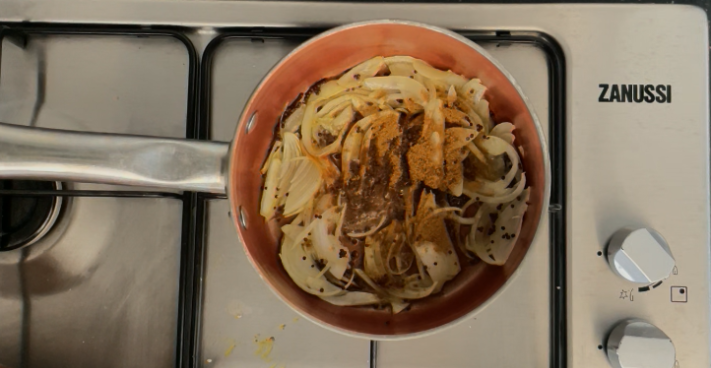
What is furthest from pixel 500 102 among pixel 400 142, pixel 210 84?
pixel 210 84

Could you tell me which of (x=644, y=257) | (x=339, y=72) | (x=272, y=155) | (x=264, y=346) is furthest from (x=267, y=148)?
(x=644, y=257)

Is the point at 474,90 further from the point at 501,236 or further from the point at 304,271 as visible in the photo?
the point at 304,271

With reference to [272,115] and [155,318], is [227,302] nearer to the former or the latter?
[155,318]

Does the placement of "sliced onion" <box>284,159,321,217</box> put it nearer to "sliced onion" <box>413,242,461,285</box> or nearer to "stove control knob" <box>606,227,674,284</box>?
"sliced onion" <box>413,242,461,285</box>

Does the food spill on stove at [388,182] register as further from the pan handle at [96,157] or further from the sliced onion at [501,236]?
the pan handle at [96,157]

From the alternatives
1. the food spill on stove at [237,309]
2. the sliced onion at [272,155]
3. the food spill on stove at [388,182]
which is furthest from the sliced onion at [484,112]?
the food spill on stove at [237,309]

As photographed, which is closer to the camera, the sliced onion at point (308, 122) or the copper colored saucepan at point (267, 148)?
the copper colored saucepan at point (267, 148)
